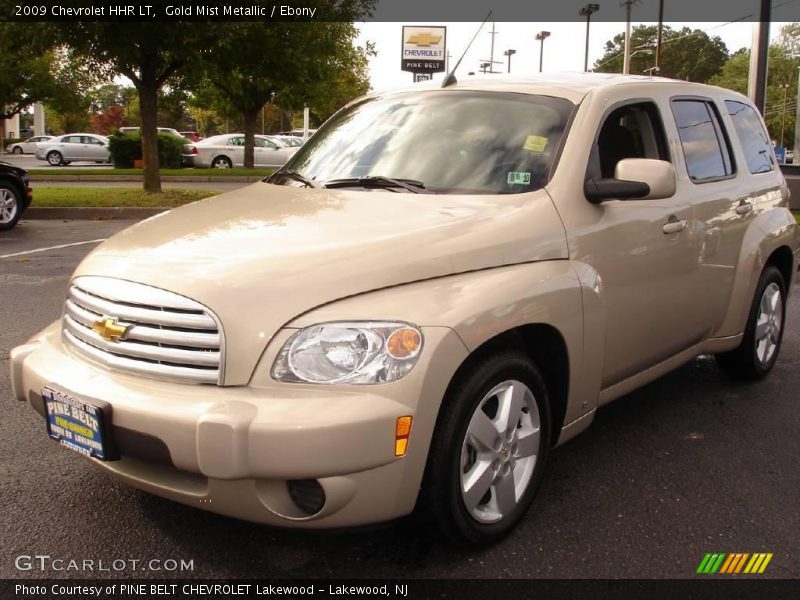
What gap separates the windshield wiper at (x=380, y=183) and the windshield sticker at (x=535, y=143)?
47 centimetres

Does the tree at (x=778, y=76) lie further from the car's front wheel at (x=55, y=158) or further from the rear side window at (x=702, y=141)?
the rear side window at (x=702, y=141)

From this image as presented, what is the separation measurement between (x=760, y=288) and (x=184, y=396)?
3.53 metres

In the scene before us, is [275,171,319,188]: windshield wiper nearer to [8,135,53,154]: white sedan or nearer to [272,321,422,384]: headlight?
[272,321,422,384]: headlight

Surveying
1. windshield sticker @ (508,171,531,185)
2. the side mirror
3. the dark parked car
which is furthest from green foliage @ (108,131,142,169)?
the side mirror

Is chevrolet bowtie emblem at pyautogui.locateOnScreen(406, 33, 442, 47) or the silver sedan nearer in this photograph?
chevrolet bowtie emblem at pyautogui.locateOnScreen(406, 33, 442, 47)

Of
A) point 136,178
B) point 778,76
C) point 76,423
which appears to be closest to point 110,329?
point 76,423

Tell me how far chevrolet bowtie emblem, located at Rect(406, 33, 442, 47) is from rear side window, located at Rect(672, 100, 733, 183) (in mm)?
15416

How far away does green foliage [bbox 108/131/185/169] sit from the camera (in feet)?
94.4

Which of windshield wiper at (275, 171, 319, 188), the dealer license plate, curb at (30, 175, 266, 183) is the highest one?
windshield wiper at (275, 171, 319, 188)

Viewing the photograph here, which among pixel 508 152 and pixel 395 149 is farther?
pixel 395 149

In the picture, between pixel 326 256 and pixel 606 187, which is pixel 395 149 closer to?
pixel 606 187

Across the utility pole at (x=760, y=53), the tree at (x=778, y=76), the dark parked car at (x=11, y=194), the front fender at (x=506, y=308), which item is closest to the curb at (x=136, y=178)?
the dark parked car at (x=11, y=194)

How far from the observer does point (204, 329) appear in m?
2.50

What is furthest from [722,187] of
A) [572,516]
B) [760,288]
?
[572,516]
